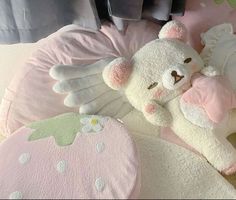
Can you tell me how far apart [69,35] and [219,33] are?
361 millimetres

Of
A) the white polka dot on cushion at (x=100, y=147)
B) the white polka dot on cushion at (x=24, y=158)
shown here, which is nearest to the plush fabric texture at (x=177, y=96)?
the white polka dot on cushion at (x=100, y=147)

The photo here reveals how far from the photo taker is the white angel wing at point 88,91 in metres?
0.93

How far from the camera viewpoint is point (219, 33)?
3.41 ft

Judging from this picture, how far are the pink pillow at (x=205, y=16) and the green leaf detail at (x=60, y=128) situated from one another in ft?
1.20

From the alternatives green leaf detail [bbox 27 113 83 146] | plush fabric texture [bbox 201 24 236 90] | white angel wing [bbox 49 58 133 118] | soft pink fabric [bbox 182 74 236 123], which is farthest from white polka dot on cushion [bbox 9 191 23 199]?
plush fabric texture [bbox 201 24 236 90]

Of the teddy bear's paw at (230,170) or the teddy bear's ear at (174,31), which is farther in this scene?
the teddy bear's ear at (174,31)

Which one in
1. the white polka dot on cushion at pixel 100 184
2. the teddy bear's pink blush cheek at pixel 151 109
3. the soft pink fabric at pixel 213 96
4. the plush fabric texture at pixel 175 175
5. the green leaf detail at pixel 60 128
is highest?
the soft pink fabric at pixel 213 96

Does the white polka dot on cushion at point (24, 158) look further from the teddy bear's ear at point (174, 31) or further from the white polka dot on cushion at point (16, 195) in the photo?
the teddy bear's ear at point (174, 31)

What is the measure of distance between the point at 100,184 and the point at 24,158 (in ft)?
0.55

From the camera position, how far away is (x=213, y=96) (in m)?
0.82

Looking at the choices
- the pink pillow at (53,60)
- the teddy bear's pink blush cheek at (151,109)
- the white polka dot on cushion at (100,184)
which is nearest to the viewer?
the white polka dot on cushion at (100,184)

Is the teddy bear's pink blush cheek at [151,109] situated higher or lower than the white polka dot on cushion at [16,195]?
higher

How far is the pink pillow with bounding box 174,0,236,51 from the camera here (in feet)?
3.50

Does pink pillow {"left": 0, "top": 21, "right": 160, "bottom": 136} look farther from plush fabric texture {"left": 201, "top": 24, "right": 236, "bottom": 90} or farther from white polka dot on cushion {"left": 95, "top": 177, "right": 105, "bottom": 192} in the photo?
white polka dot on cushion {"left": 95, "top": 177, "right": 105, "bottom": 192}
